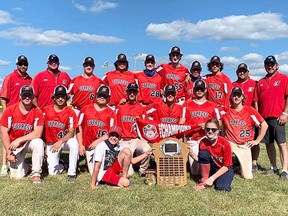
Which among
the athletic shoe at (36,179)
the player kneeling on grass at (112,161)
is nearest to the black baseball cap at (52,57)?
the player kneeling on grass at (112,161)

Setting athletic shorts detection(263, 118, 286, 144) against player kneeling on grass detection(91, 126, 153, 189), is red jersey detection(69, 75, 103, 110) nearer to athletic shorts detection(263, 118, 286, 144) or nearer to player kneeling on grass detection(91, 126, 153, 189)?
player kneeling on grass detection(91, 126, 153, 189)

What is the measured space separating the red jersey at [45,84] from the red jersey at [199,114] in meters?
3.29

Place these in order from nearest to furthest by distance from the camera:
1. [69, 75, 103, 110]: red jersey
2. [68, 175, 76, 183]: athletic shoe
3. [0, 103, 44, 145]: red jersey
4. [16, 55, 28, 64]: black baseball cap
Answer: [68, 175, 76, 183]: athletic shoe < [0, 103, 44, 145]: red jersey < [16, 55, 28, 64]: black baseball cap < [69, 75, 103, 110]: red jersey

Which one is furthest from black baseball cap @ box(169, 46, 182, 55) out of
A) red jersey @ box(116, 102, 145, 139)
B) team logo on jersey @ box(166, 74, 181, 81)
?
red jersey @ box(116, 102, 145, 139)

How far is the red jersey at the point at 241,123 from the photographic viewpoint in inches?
314

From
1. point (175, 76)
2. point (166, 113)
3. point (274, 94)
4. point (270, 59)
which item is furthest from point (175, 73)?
point (274, 94)

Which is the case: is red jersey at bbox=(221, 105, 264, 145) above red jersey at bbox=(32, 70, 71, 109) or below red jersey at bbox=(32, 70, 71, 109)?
below

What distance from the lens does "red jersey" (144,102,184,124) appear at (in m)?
8.08

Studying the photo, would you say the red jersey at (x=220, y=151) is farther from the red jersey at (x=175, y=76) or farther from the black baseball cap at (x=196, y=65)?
the black baseball cap at (x=196, y=65)

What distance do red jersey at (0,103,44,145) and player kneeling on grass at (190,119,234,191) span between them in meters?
3.49

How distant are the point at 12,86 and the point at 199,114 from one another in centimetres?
463

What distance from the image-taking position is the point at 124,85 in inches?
360

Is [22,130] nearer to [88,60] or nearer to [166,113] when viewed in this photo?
[88,60]

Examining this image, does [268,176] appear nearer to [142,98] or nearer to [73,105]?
[142,98]
